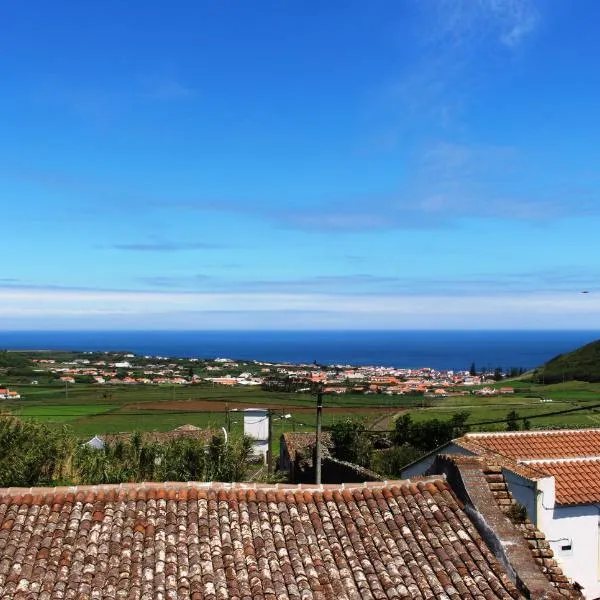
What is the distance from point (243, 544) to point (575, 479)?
34.0 ft

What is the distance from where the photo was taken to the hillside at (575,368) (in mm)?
62581

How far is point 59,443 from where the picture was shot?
19.6m

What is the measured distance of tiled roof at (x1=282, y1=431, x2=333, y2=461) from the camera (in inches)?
1219

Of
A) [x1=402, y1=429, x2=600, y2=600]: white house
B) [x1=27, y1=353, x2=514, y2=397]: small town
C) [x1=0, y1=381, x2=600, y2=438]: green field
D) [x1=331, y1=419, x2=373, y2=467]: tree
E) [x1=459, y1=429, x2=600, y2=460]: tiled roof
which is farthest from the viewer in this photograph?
[x1=27, y1=353, x2=514, y2=397]: small town

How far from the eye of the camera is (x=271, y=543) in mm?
7578

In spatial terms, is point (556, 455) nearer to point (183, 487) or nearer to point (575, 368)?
point (183, 487)

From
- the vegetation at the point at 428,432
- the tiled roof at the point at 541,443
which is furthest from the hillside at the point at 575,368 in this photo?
the tiled roof at the point at 541,443

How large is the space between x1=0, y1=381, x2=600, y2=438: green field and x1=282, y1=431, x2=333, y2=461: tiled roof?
1591 mm

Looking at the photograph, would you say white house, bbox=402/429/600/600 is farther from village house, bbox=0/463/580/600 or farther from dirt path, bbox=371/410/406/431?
dirt path, bbox=371/410/406/431

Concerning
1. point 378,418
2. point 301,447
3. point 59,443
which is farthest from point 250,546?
point 378,418

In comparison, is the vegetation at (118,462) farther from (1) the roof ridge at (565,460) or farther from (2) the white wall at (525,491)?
(2) the white wall at (525,491)

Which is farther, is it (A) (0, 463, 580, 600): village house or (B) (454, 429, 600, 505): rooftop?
(B) (454, 429, 600, 505): rooftop

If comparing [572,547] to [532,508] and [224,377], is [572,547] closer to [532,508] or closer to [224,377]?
[532,508]

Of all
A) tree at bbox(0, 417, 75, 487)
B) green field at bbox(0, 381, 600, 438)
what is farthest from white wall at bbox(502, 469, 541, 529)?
green field at bbox(0, 381, 600, 438)
